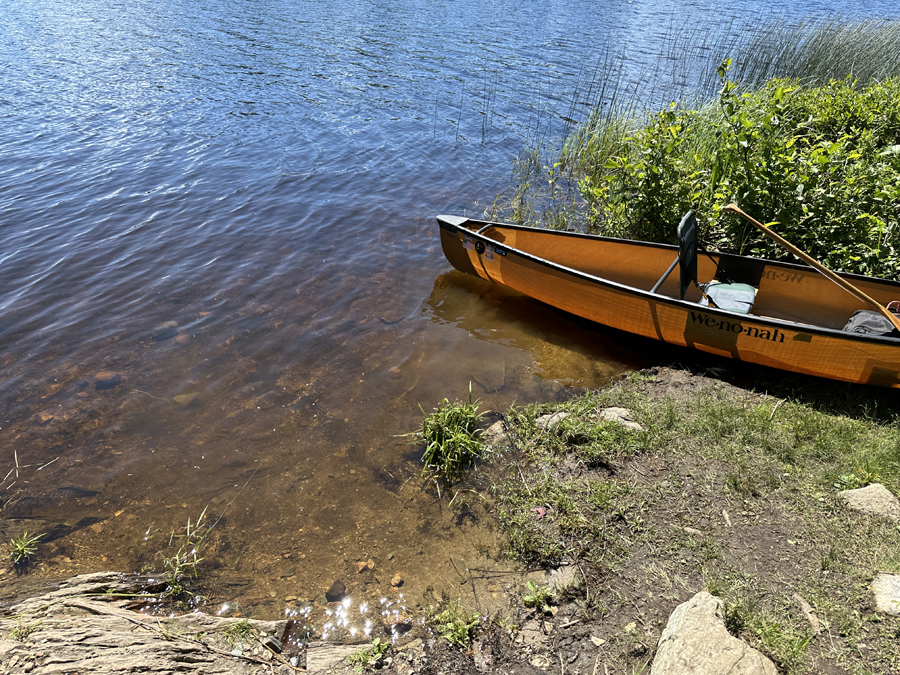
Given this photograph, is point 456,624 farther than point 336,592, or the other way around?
point 336,592

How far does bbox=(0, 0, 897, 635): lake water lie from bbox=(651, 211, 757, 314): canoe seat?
1.02 m

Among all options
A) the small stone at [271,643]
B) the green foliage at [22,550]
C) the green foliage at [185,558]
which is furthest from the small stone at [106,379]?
the small stone at [271,643]

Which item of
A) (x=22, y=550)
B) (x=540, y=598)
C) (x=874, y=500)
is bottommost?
(x=22, y=550)

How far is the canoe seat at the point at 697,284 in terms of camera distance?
6059 mm

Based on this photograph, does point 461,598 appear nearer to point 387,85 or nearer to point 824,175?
point 824,175

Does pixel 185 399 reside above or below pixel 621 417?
below

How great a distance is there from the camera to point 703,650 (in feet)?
9.62

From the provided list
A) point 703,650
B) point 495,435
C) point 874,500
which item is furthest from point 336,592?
point 874,500

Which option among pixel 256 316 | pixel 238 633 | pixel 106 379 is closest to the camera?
pixel 238 633

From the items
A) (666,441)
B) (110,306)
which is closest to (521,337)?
(666,441)

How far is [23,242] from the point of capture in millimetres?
8766

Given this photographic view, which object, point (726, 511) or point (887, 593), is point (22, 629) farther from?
point (887, 593)

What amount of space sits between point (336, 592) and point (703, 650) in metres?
2.46

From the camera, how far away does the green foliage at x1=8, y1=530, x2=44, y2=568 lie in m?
4.17
